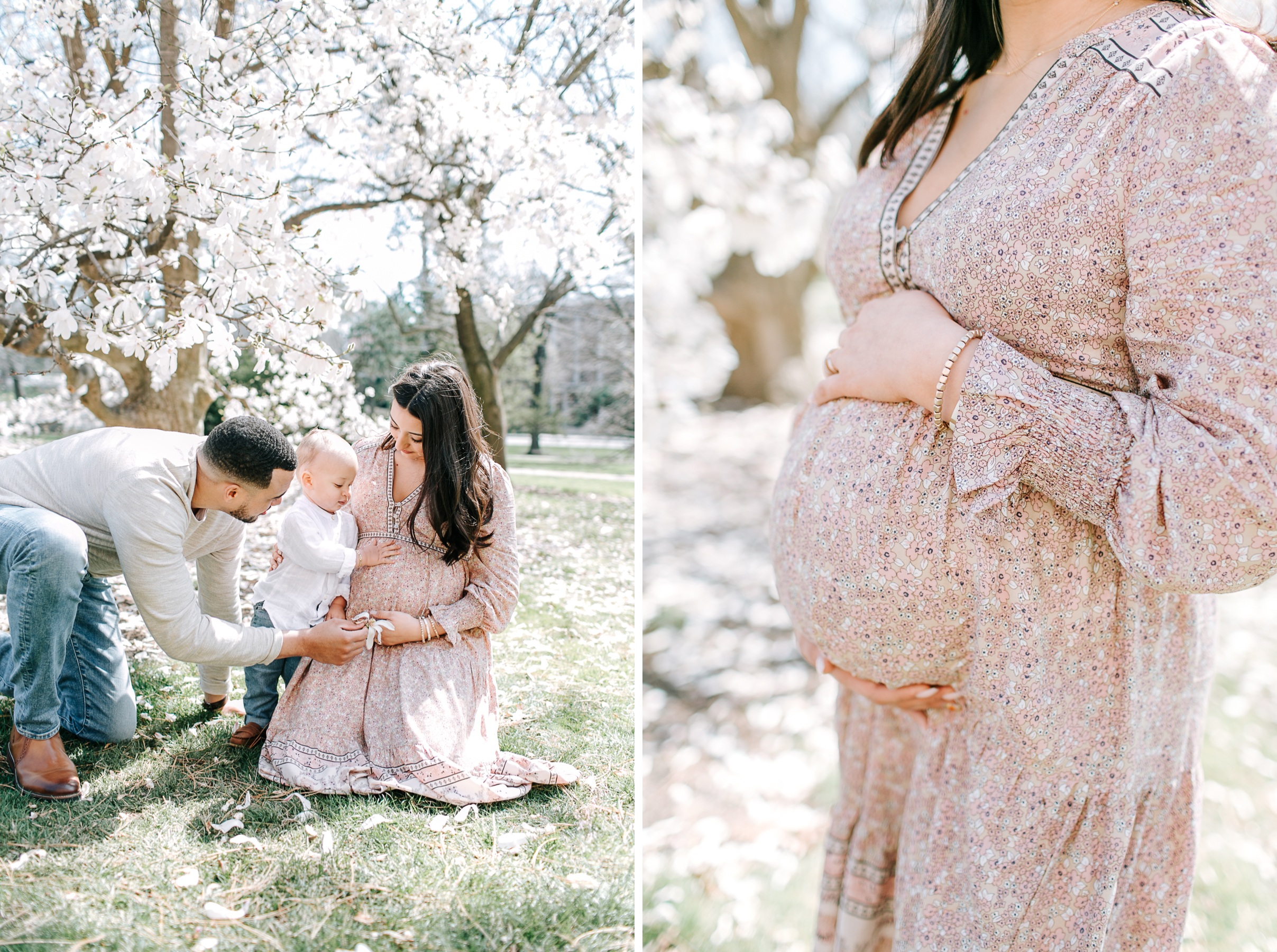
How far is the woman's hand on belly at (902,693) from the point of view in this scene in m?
1.17

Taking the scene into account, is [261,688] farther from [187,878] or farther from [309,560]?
[187,878]

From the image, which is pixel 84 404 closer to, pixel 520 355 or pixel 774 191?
pixel 520 355

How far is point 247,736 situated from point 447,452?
2.48 feet

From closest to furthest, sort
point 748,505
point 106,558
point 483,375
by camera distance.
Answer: point 106,558 < point 483,375 < point 748,505

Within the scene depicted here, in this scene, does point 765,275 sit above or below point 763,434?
above

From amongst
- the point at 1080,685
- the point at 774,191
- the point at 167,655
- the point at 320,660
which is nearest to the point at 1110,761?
the point at 1080,685

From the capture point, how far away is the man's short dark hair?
1.69 meters

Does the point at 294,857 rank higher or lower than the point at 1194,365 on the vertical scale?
lower

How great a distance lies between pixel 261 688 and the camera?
1946 mm

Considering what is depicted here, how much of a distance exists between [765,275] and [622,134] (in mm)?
4292

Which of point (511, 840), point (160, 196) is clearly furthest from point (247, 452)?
point (511, 840)

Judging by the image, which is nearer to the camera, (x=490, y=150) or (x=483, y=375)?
(x=490, y=150)

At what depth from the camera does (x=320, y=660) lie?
1.94 meters

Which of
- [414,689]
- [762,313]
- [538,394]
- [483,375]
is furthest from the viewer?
[762,313]
